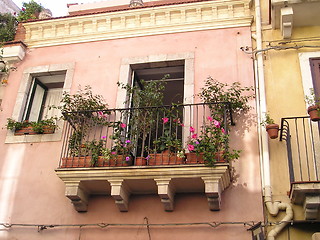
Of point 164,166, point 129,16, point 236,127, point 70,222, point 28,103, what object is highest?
point 129,16

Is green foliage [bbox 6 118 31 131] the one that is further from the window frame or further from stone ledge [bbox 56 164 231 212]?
stone ledge [bbox 56 164 231 212]

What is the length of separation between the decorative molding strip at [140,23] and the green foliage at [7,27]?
919mm

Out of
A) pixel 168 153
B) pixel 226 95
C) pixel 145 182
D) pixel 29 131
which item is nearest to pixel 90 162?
pixel 145 182

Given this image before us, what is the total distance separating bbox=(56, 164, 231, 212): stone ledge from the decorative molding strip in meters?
3.62

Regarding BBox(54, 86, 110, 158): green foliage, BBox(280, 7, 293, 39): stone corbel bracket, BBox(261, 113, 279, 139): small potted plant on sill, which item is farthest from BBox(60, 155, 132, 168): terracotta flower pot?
BBox(280, 7, 293, 39): stone corbel bracket

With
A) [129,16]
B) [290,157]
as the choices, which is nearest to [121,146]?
[290,157]

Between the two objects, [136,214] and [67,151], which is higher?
[67,151]

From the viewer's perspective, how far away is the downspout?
23.2ft

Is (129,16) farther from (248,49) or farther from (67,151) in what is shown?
(67,151)

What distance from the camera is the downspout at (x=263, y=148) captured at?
707cm

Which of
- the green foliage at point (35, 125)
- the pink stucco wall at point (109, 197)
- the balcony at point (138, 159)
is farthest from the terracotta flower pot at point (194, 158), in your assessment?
the green foliage at point (35, 125)

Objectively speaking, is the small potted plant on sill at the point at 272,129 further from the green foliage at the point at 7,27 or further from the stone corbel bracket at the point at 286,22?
the green foliage at the point at 7,27

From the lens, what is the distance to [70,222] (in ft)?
26.2

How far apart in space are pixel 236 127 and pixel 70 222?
11.3 feet
